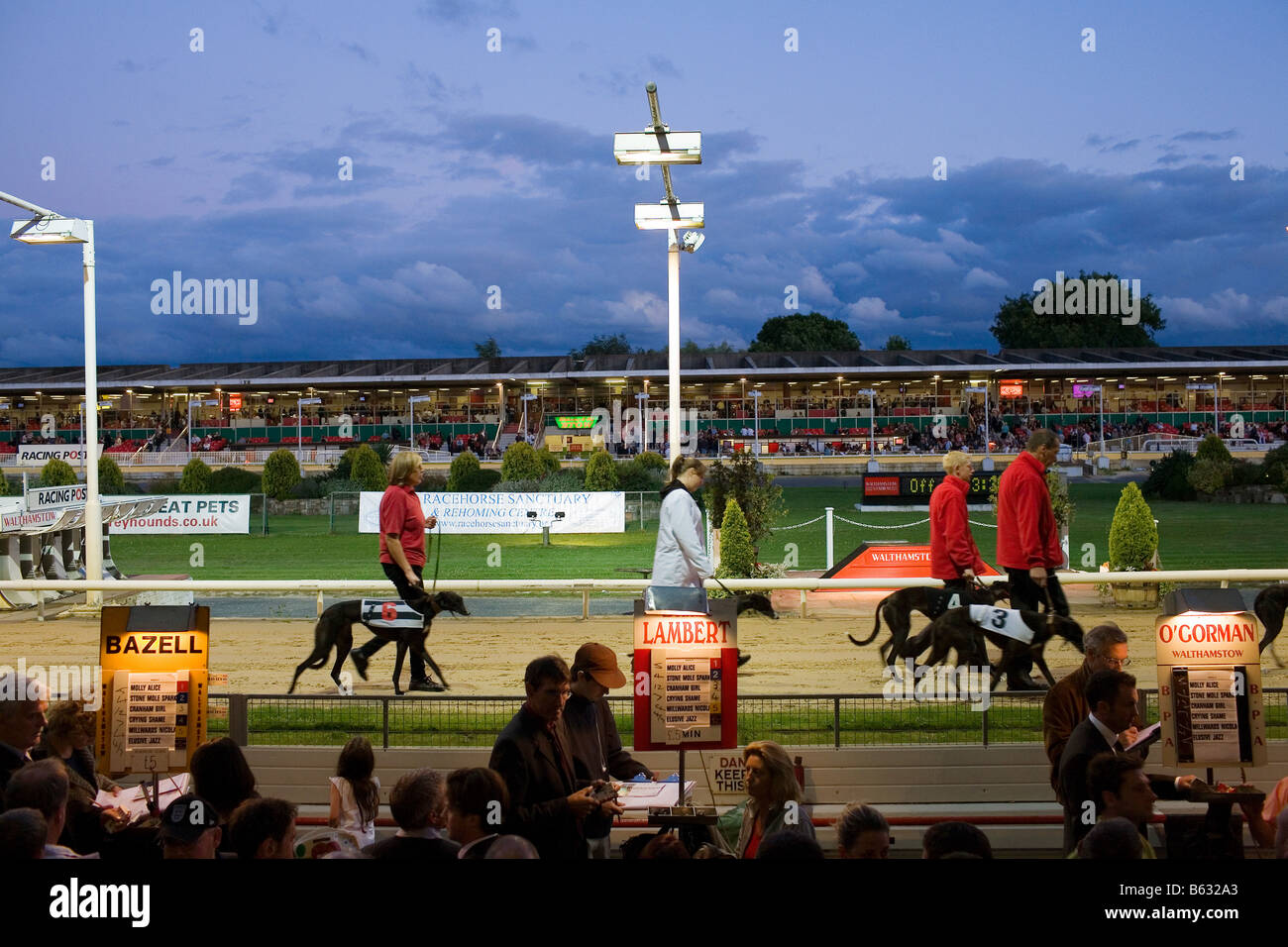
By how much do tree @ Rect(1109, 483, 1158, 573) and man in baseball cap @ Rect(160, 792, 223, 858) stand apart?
1139 centimetres

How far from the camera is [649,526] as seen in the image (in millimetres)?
22594

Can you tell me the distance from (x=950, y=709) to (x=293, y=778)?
344cm

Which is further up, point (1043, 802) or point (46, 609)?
point (46, 609)

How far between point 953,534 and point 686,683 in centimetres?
278

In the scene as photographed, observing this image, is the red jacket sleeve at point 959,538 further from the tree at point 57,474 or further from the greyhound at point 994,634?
the tree at point 57,474

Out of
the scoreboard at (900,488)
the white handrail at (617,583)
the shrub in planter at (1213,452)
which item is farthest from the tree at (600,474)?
the white handrail at (617,583)

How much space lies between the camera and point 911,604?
260 inches

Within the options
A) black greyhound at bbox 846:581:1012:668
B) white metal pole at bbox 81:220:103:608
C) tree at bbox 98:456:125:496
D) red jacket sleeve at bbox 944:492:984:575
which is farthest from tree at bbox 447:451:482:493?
red jacket sleeve at bbox 944:492:984:575

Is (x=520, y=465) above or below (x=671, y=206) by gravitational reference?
below

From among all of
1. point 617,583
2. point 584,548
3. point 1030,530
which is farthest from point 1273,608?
point 584,548

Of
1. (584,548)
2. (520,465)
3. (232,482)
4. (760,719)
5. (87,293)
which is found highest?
(87,293)

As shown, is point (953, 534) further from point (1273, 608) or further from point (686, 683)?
point (686, 683)
